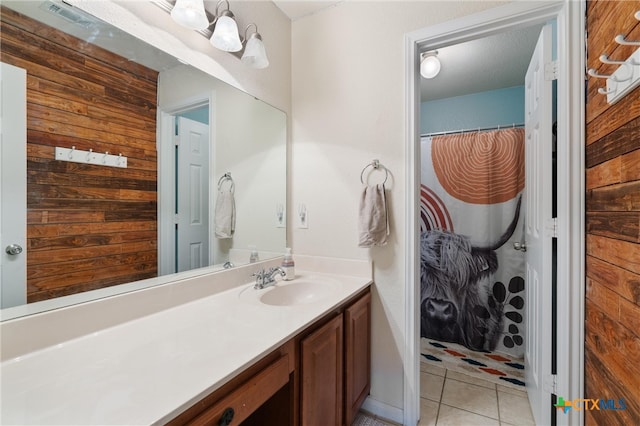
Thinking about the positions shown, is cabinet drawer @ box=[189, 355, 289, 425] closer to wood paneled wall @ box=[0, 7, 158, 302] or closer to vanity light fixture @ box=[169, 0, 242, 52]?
wood paneled wall @ box=[0, 7, 158, 302]

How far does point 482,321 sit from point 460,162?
136 centimetres

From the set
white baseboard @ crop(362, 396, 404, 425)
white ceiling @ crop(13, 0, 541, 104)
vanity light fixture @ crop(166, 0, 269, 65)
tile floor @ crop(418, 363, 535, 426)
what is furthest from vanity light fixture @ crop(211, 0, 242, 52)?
tile floor @ crop(418, 363, 535, 426)

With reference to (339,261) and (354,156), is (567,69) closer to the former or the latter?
(354,156)

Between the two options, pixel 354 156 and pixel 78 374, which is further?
pixel 354 156

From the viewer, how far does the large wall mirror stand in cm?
75

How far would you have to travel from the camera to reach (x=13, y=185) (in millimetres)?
727

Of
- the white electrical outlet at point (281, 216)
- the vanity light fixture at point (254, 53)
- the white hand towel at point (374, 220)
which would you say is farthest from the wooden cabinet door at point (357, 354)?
the vanity light fixture at point (254, 53)

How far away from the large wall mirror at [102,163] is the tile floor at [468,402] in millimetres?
1432

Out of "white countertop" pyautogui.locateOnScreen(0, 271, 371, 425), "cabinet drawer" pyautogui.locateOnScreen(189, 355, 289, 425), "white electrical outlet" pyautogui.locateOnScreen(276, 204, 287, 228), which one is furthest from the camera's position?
"white electrical outlet" pyautogui.locateOnScreen(276, 204, 287, 228)

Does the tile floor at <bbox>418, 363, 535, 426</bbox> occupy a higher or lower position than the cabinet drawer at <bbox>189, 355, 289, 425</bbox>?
lower

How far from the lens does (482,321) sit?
2.28 meters

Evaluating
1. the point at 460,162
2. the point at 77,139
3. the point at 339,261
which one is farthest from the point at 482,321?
the point at 77,139

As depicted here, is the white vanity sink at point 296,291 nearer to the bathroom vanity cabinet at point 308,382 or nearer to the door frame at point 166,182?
the bathroom vanity cabinet at point 308,382

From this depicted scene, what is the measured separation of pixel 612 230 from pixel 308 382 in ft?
3.83
